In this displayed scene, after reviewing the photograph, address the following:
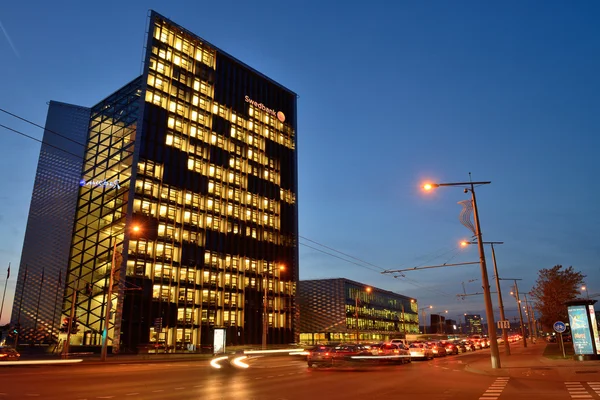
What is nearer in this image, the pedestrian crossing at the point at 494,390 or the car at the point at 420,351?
the pedestrian crossing at the point at 494,390

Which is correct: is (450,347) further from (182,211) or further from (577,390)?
(182,211)

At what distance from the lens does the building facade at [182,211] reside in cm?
6600

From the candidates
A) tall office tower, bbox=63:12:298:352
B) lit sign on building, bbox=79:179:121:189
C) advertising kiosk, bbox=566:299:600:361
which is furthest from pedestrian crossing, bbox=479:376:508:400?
lit sign on building, bbox=79:179:121:189

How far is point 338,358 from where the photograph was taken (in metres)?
29.5

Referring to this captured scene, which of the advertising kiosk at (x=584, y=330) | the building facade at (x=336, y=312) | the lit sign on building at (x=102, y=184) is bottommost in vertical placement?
the advertising kiosk at (x=584, y=330)

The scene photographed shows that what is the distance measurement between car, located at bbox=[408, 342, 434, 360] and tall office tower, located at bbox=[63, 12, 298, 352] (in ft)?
75.4

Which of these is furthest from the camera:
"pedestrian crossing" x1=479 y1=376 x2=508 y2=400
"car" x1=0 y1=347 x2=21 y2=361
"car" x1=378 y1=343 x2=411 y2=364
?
"car" x1=0 y1=347 x2=21 y2=361

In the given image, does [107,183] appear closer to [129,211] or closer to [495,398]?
[129,211]

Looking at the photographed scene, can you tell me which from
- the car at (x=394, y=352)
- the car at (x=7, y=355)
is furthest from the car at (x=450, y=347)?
the car at (x=7, y=355)

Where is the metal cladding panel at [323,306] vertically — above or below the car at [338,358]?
above

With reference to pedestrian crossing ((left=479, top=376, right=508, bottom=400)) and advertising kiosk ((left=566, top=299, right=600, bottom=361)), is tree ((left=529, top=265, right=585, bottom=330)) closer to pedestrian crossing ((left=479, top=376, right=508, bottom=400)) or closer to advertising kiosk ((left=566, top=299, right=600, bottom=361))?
advertising kiosk ((left=566, top=299, right=600, bottom=361))

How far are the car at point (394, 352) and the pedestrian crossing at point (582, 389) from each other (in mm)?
16681

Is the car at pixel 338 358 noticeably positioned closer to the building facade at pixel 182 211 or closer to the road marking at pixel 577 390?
the road marking at pixel 577 390

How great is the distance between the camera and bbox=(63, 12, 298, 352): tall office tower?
66.0 m
